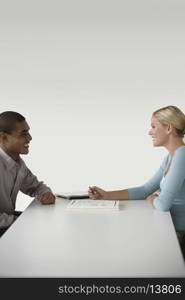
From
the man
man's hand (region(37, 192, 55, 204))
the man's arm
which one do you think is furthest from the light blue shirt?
the man's arm

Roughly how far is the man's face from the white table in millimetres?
744

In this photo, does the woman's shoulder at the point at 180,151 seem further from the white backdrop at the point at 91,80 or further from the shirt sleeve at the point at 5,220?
the white backdrop at the point at 91,80

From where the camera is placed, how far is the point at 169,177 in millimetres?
2820

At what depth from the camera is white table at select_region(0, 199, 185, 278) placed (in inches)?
63.0

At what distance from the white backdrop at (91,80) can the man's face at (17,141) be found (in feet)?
8.26

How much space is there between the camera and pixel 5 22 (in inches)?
234

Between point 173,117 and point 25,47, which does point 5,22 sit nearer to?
point 25,47

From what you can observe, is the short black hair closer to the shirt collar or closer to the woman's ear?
the shirt collar

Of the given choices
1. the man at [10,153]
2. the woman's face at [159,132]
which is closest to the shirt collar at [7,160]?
the man at [10,153]

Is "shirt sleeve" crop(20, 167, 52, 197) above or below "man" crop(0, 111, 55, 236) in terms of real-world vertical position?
below

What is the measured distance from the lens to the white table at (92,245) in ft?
5.25

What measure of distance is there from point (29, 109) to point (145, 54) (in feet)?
4.89

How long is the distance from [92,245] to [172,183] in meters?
0.98

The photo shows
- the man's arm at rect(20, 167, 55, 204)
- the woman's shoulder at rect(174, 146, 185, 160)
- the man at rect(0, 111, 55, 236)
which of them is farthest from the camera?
the man's arm at rect(20, 167, 55, 204)
